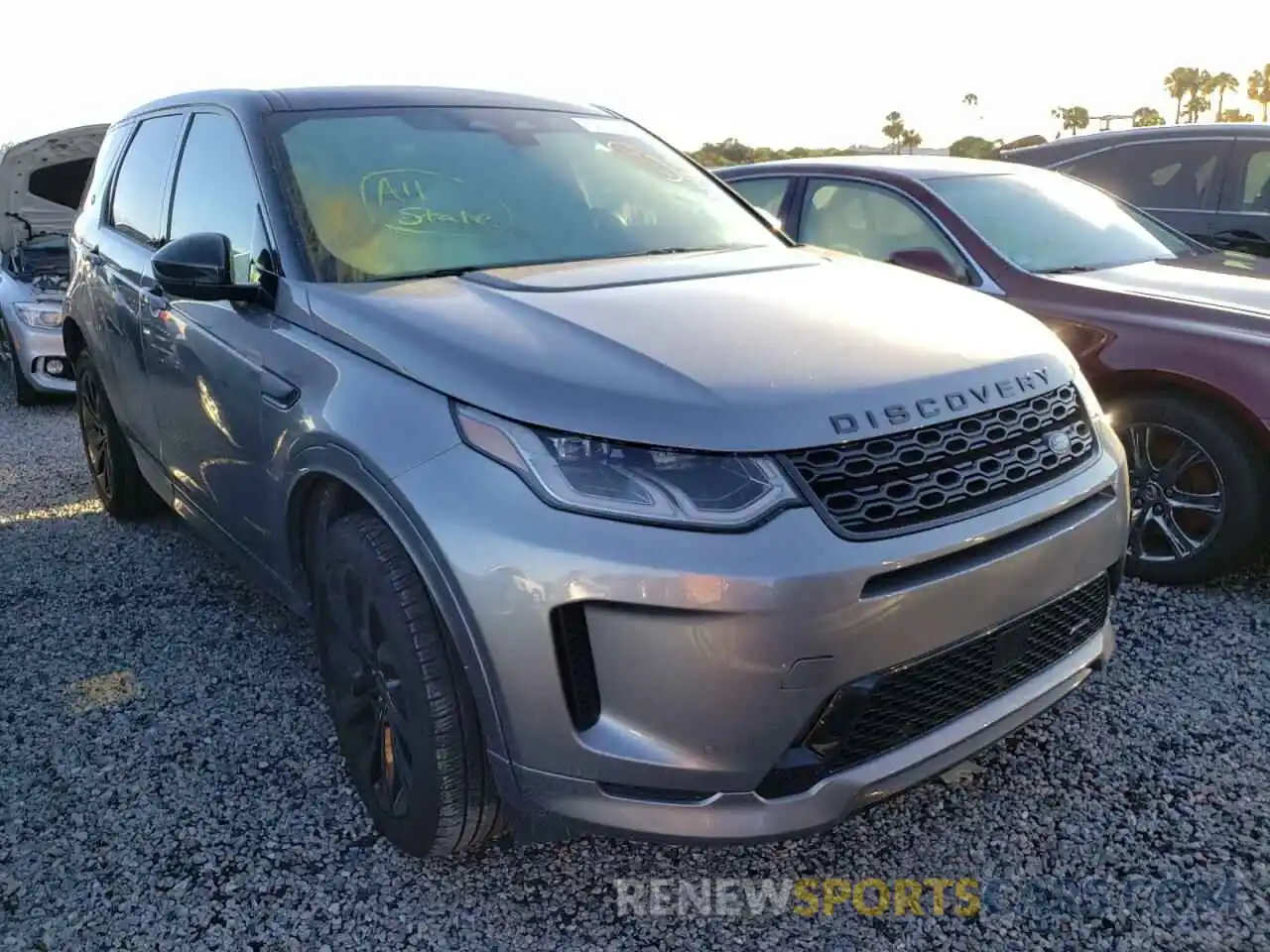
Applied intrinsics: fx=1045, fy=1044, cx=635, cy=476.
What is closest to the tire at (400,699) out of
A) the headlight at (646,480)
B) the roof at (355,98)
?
the headlight at (646,480)

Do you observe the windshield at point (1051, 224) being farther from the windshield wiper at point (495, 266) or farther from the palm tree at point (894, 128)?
the palm tree at point (894, 128)

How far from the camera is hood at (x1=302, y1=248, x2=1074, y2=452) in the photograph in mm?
1942

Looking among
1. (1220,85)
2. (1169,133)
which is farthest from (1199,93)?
(1169,133)

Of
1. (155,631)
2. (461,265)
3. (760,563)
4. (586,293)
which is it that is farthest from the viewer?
(155,631)

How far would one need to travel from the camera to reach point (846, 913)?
7.40 feet

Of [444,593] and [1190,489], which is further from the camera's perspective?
[1190,489]

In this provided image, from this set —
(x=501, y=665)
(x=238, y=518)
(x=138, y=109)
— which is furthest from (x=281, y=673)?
(x=138, y=109)

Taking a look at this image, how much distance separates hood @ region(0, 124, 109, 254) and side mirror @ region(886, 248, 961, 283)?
6.42m

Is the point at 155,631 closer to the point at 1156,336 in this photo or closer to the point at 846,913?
the point at 846,913

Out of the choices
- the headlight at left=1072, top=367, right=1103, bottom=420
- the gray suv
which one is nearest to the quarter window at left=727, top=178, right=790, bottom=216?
the gray suv

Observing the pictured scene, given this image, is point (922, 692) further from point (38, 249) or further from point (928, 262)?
point (38, 249)

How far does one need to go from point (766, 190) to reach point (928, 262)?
1.29 meters

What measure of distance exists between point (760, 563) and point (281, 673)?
6.92 feet

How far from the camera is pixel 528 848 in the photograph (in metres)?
2.49
